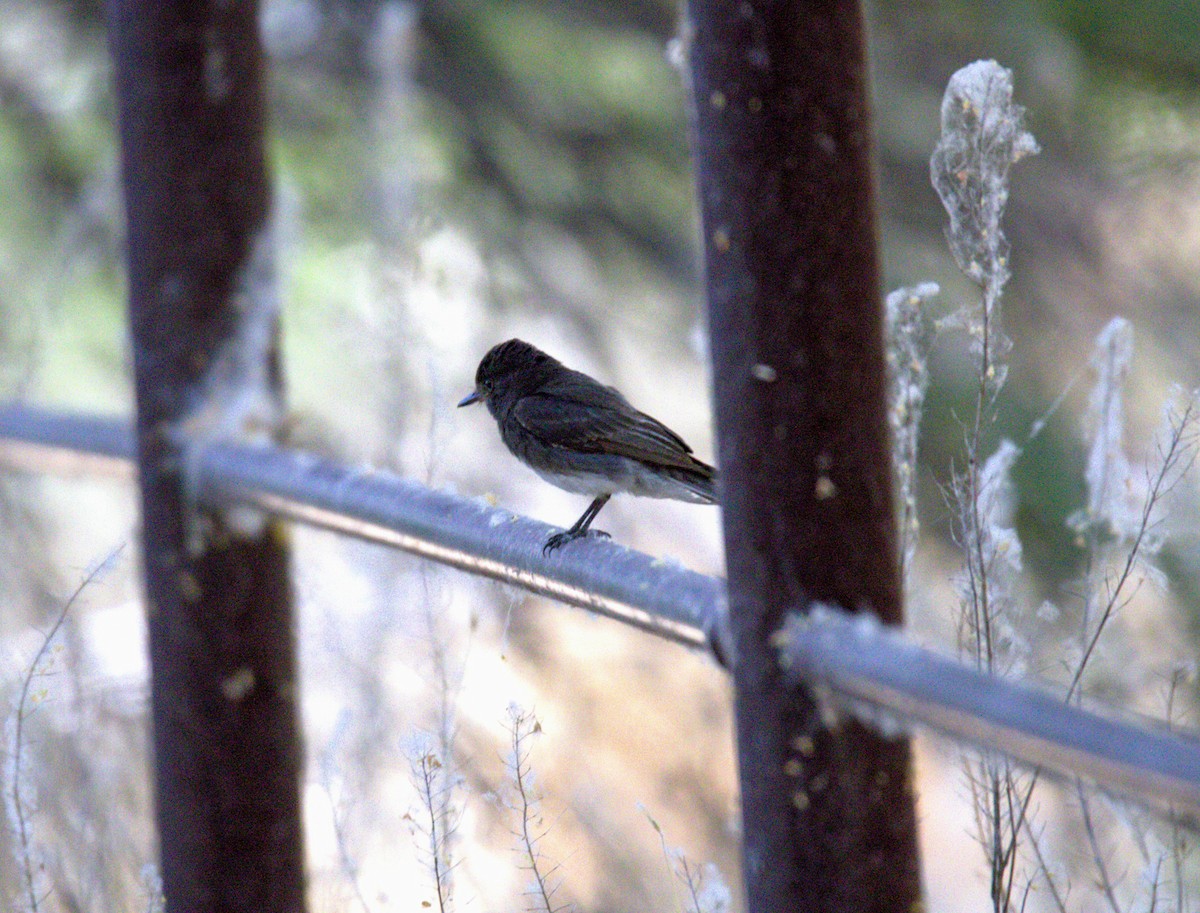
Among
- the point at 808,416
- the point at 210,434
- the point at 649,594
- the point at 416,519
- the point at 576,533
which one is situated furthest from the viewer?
the point at 576,533

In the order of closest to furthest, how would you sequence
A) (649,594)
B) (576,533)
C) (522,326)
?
(649,594), (576,533), (522,326)

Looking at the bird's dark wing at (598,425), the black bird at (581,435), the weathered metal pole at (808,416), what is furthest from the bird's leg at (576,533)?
the weathered metal pole at (808,416)

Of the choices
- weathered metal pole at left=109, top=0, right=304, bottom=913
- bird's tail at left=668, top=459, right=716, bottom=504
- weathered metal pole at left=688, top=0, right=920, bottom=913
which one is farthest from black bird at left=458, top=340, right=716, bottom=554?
weathered metal pole at left=688, top=0, right=920, bottom=913

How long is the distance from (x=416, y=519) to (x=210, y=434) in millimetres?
509

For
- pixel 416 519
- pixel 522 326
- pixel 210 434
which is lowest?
pixel 416 519

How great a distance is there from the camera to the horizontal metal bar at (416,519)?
3.52 feet

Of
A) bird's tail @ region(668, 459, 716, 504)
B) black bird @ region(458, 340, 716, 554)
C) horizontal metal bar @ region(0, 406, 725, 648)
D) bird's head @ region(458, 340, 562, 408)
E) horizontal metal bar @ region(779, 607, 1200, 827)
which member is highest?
bird's head @ region(458, 340, 562, 408)

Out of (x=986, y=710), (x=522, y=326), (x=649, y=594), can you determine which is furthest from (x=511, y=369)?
(x=986, y=710)

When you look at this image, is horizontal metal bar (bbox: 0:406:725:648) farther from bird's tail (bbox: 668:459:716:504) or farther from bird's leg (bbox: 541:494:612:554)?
bird's tail (bbox: 668:459:716:504)

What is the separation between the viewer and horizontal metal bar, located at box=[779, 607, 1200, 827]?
2.16ft

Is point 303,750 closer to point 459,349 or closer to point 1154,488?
point 1154,488

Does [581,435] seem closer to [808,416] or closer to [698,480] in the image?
[698,480]

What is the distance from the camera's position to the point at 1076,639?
52.3 inches

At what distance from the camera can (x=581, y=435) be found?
3041 mm
